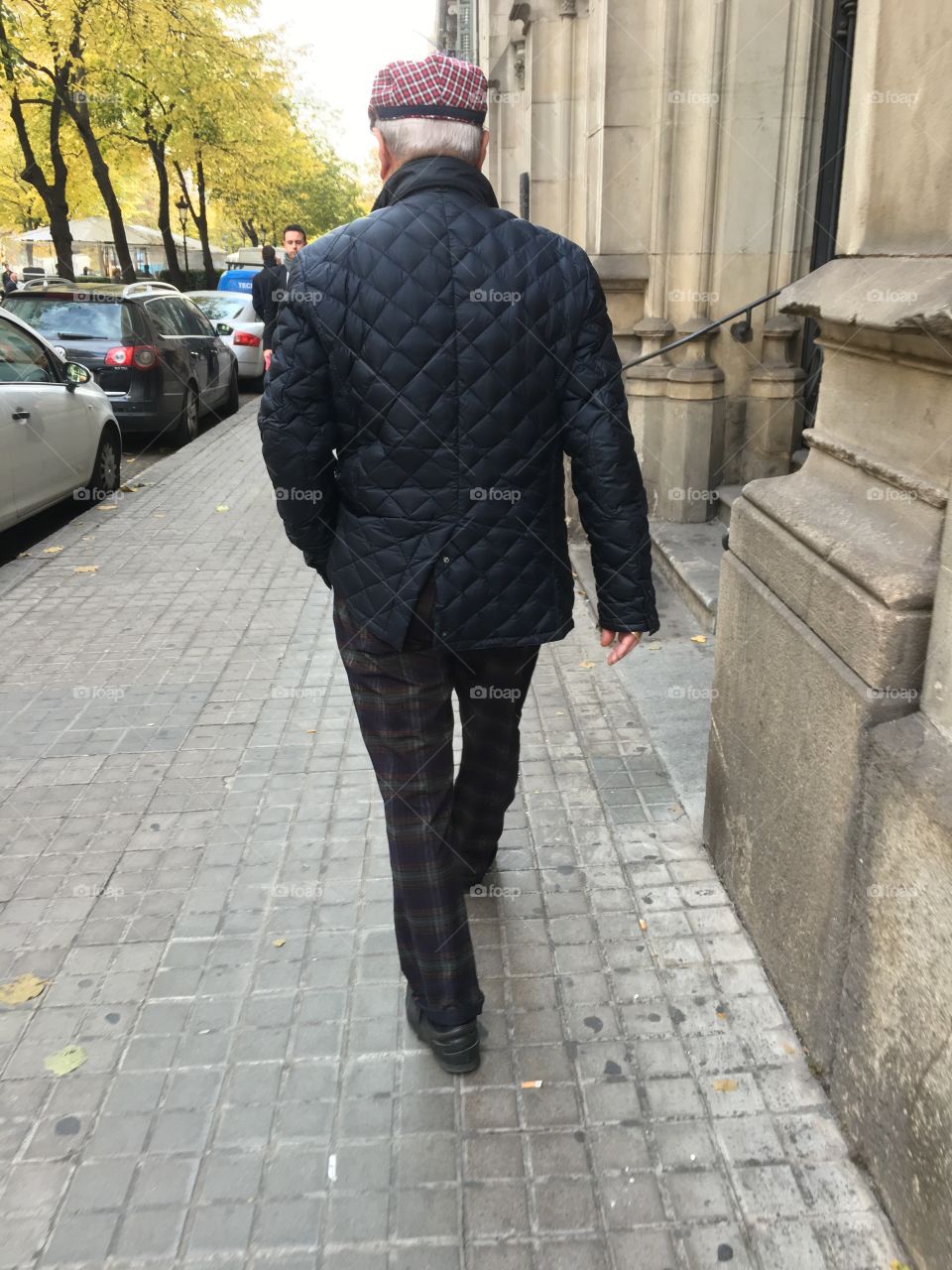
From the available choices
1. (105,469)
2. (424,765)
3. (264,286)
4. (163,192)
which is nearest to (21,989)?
(424,765)

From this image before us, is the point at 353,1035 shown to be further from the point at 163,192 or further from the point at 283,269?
the point at 163,192

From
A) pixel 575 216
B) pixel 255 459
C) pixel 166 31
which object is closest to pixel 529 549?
pixel 575 216

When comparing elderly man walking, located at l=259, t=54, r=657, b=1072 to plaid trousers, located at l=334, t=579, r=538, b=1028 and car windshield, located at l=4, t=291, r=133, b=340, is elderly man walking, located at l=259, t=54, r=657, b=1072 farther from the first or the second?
car windshield, located at l=4, t=291, r=133, b=340

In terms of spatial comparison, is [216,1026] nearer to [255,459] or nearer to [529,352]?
[529,352]

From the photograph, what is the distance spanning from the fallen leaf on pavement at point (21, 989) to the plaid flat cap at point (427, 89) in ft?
8.15

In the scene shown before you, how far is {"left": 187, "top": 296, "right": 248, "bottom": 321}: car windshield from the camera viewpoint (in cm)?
1984

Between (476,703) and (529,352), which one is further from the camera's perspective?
(476,703)

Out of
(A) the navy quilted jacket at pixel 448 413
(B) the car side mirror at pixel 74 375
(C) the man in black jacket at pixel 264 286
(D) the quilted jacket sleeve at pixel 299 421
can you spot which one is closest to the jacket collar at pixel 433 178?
(A) the navy quilted jacket at pixel 448 413

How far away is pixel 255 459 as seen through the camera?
38.9 feet

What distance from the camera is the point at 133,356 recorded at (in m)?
12.1

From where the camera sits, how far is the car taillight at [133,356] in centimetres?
1205

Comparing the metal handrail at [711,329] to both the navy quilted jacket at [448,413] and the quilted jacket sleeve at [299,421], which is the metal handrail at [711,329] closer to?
the navy quilted jacket at [448,413]

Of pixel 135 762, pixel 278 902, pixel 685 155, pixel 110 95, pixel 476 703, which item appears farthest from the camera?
pixel 110 95

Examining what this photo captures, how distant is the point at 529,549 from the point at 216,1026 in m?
1.54
